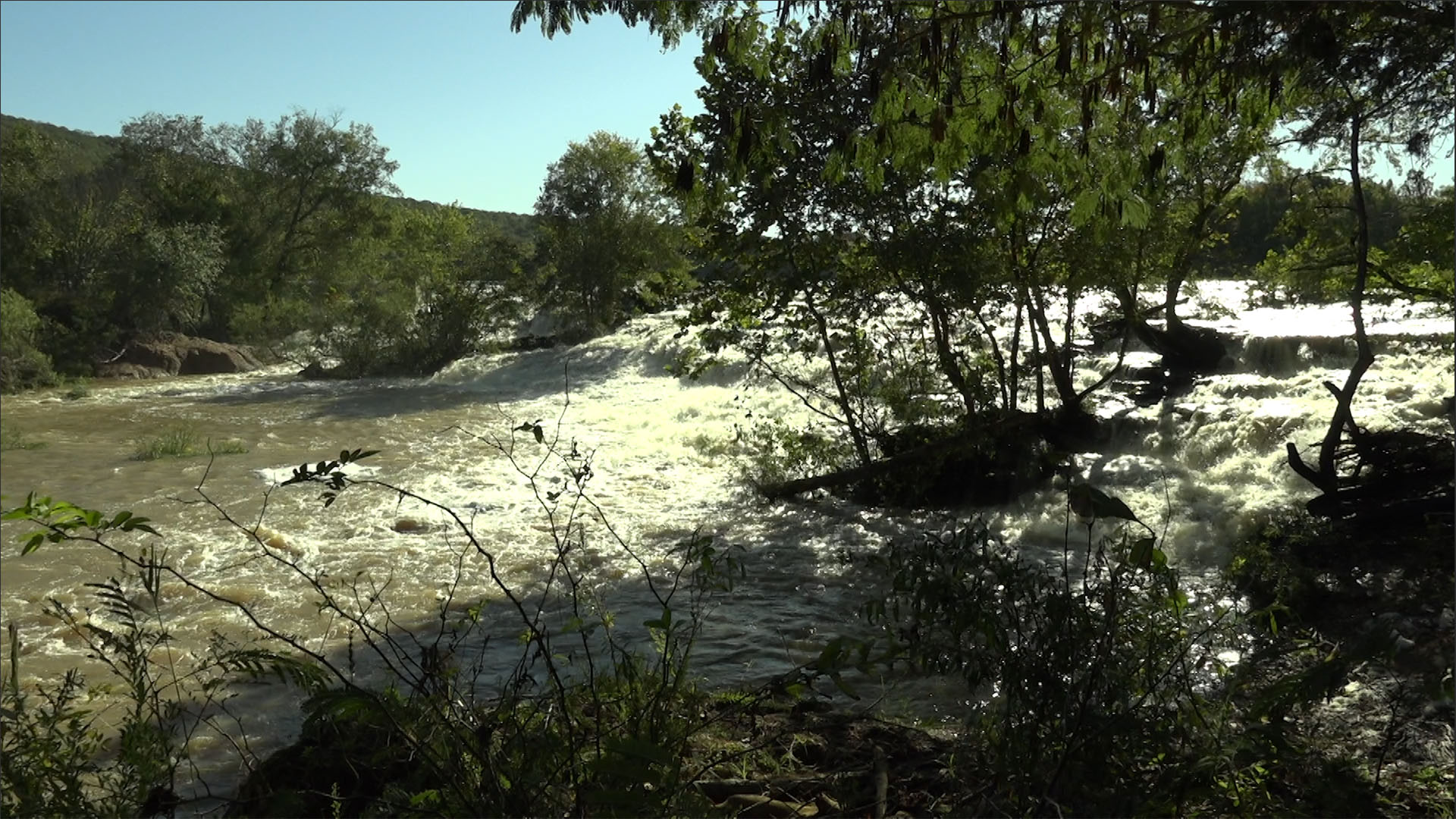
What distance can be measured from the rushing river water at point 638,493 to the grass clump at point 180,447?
0.75 ft

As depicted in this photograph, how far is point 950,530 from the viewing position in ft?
11.4

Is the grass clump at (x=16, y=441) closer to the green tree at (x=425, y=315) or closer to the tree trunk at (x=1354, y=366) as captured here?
the green tree at (x=425, y=315)

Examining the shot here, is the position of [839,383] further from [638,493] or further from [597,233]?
[597,233]

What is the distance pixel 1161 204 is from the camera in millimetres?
8828

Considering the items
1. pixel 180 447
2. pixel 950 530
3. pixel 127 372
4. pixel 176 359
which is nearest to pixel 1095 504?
pixel 950 530

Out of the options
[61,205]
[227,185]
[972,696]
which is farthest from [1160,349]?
[227,185]

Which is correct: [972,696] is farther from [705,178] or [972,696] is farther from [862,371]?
[862,371]

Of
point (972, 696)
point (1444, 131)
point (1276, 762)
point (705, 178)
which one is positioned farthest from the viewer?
point (1444, 131)

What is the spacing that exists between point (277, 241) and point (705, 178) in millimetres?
35637

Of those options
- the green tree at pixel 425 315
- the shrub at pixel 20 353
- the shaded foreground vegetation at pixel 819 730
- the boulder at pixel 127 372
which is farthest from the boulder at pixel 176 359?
the shaded foreground vegetation at pixel 819 730

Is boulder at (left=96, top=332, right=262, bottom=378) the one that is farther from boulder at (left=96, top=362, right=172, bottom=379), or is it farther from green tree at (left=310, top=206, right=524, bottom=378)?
green tree at (left=310, top=206, right=524, bottom=378)

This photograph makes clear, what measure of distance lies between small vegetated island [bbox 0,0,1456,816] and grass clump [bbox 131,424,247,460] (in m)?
0.10

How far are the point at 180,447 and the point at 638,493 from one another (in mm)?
6080

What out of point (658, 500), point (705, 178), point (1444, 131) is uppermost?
point (1444, 131)
